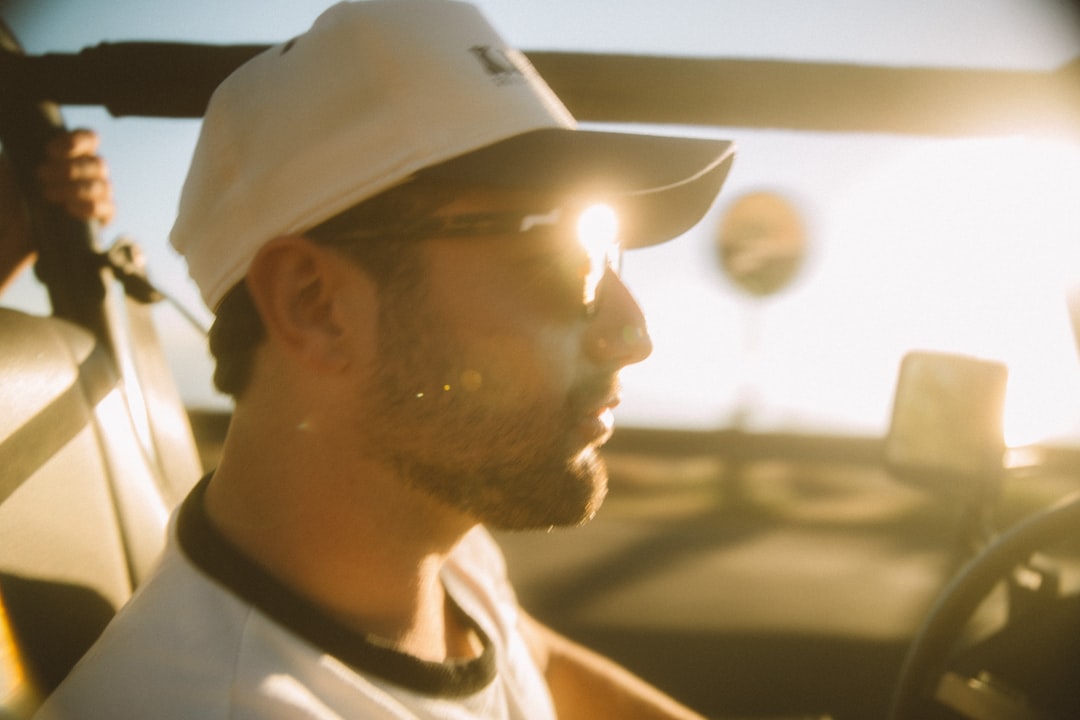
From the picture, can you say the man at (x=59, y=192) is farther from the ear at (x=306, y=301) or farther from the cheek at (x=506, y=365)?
the cheek at (x=506, y=365)

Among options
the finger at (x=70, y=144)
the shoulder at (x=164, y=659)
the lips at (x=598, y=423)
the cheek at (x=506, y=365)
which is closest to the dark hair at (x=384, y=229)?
the cheek at (x=506, y=365)

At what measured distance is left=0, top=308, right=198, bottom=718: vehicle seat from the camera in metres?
1.38

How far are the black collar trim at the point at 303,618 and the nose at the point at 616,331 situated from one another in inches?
23.0

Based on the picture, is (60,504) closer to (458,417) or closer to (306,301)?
(306,301)

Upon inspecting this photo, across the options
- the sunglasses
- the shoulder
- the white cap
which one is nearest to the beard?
the sunglasses

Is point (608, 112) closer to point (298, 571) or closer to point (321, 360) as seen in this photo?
point (321, 360)

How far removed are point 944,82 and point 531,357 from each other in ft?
3.74

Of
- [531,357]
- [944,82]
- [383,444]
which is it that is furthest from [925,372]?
[383,444]

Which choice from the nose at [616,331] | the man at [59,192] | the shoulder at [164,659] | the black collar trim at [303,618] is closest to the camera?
the shoulder at [164,659]

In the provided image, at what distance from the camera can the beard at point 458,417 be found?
53.7 inches

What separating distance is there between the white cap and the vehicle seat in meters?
0.42

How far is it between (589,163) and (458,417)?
464 millimetres

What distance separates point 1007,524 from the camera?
4.23 metres

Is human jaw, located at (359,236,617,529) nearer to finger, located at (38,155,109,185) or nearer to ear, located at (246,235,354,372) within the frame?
ear, located at (246,235,354,372)
